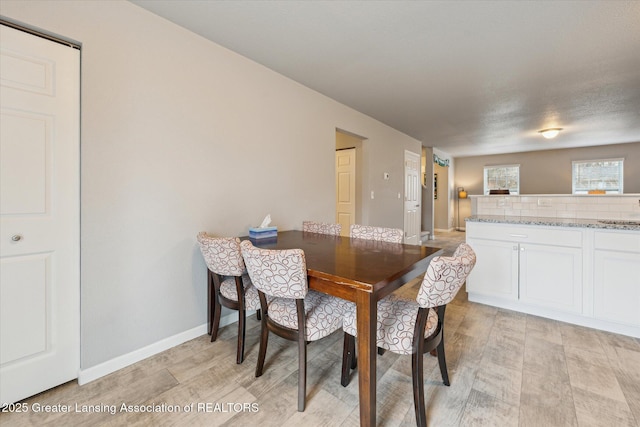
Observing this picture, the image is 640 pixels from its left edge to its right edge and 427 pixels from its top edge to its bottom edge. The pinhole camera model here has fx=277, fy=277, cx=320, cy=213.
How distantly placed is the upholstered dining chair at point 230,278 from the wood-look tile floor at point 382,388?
291 millimetres

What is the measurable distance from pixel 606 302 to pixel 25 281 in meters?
4.03

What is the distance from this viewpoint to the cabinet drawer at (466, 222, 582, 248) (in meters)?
2.39

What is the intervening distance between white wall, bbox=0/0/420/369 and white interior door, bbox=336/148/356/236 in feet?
6.19

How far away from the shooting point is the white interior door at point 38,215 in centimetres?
145

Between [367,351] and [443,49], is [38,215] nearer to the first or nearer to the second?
[367,351]

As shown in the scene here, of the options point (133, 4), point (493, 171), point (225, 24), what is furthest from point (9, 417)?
point (493, 171)

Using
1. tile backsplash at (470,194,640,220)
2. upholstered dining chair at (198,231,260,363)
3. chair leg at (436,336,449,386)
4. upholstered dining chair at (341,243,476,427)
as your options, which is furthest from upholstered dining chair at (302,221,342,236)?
tile backsplash at (470,194,640,220)

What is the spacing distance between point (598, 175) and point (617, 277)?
7220 mm

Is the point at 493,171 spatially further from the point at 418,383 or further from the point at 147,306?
the point at 147,306

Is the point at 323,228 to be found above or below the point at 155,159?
below

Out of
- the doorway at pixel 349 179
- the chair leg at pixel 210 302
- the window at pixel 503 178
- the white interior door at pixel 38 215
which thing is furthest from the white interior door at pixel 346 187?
the window at pixel 503 178

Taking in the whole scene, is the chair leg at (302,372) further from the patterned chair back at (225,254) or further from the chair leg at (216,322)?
the chair leg at (216,322)

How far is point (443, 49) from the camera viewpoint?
2.38m

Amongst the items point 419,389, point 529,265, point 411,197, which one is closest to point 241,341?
point 419,389
